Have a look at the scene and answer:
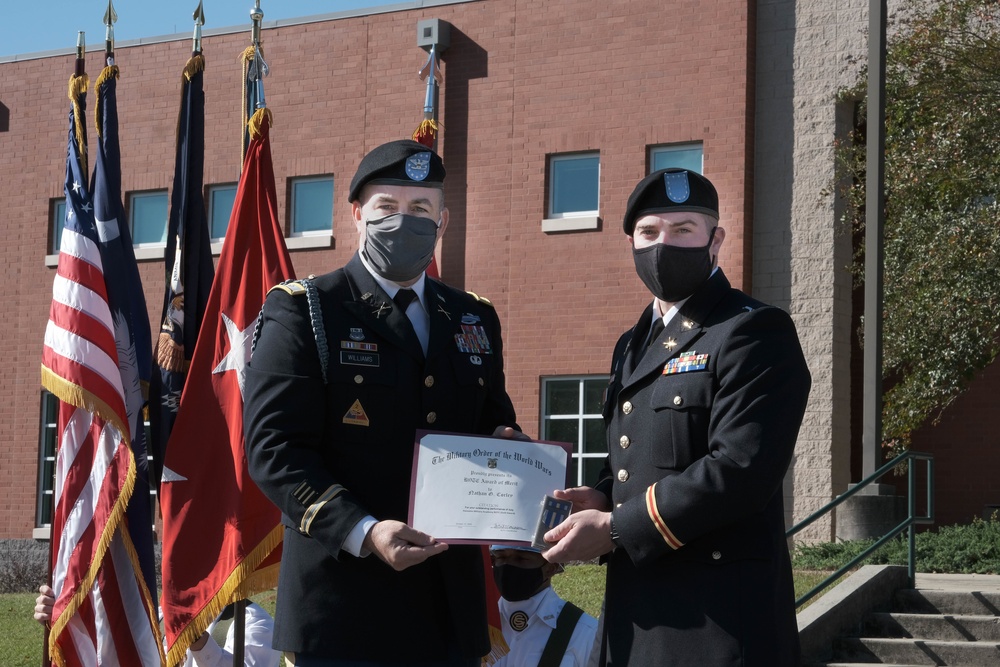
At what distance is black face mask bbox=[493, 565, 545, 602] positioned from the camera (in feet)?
13.6

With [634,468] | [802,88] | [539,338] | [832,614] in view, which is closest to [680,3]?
[802,88]

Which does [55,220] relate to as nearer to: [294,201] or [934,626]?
[294,201]

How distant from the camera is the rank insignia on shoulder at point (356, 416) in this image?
3896 mm

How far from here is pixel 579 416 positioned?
695 inches

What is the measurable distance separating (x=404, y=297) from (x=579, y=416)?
13.6 m

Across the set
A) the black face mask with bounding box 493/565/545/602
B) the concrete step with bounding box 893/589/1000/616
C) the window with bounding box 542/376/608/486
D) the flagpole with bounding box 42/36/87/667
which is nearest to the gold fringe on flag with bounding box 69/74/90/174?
the flagpole with bounding box 42/36/87/667

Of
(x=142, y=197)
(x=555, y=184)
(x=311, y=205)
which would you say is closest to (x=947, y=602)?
(x=555, y=184)

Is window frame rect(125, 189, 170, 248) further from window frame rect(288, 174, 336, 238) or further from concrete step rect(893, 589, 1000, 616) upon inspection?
concrete step rect(893, 589, 1000, 616)

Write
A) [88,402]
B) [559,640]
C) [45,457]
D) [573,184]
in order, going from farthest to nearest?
[45,457] → [573,184] → [88,402] → [559,640]

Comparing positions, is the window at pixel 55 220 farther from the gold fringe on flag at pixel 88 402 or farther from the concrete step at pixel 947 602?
the concrete step at pixel 947 602

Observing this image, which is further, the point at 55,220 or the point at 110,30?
the point at 55,220

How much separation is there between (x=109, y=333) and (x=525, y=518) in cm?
489

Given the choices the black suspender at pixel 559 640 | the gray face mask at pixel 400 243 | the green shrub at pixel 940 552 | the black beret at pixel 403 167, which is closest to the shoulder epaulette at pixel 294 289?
the gray face mask at pixel 400 243

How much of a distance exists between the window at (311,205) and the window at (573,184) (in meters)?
3.29
